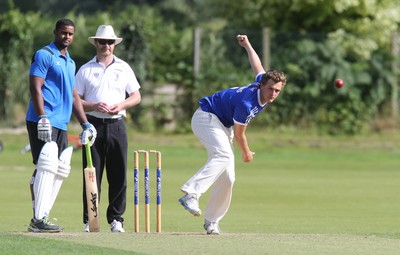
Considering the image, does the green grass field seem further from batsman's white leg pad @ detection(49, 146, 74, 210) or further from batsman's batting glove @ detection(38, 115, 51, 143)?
batsman's batting glove @ detection(38, 115, 51, 143)

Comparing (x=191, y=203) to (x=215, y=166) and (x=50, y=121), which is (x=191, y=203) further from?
(x=50, y=121)

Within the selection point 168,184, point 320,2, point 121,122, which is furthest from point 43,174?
point 320,2

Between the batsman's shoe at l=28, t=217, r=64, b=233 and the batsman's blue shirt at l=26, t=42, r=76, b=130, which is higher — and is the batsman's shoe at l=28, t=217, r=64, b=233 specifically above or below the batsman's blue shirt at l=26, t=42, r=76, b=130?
below

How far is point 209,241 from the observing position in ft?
26.2

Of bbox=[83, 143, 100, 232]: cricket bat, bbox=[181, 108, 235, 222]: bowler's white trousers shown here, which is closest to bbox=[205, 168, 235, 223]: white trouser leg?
bbox=[181, 108, 235, 222]: bowler's white trousers

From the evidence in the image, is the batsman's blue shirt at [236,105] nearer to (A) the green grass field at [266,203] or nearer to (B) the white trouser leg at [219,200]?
(B) the white trouser leg at [219,200]

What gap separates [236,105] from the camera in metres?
8.78

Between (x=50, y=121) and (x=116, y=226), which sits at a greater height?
(x=50, y=121)

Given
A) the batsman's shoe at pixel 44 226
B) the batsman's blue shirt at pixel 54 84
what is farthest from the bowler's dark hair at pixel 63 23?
the batsman's shoe at pixel 44 226

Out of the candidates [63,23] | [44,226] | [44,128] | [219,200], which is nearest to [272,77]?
[219,200]

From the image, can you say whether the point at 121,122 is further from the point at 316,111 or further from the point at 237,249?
the point at 316,111

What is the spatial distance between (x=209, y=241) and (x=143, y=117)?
49.5ft

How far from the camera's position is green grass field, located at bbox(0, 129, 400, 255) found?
7.73 meters

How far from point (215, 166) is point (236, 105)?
18.8 inches
